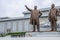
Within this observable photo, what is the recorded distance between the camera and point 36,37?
1140cm

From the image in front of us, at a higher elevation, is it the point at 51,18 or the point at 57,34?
the point at 51,18

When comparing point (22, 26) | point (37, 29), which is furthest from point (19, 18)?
point (37, 29)

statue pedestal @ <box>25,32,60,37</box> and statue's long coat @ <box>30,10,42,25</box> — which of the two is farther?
statue's long coat @ <box>30,10,42,25</box>

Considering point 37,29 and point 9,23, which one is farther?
point 9,23

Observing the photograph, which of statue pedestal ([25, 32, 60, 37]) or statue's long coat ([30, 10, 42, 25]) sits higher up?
statue's long coat ([30, 10, 42, 25])

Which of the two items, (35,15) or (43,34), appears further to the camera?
(35,15)

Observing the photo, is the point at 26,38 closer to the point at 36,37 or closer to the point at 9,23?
the point at 36,37

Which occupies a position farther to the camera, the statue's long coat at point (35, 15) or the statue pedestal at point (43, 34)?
the statue's long coat at point (35, 15)

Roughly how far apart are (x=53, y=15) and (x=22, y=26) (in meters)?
34.1

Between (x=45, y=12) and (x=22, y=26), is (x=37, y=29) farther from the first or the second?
(x=22, y=26)

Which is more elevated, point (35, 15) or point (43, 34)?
point (35, 15)

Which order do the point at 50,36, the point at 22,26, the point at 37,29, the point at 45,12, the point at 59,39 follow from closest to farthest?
the point at 59,39
the point at 50,36
the point at 37,29
the point at 45,12
the point at 22,26

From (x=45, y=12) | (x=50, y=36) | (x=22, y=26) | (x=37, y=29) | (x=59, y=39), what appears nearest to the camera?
(x=59, y=39)

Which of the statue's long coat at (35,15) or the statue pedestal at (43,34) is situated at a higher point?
the statue's long coat at (35,15)
